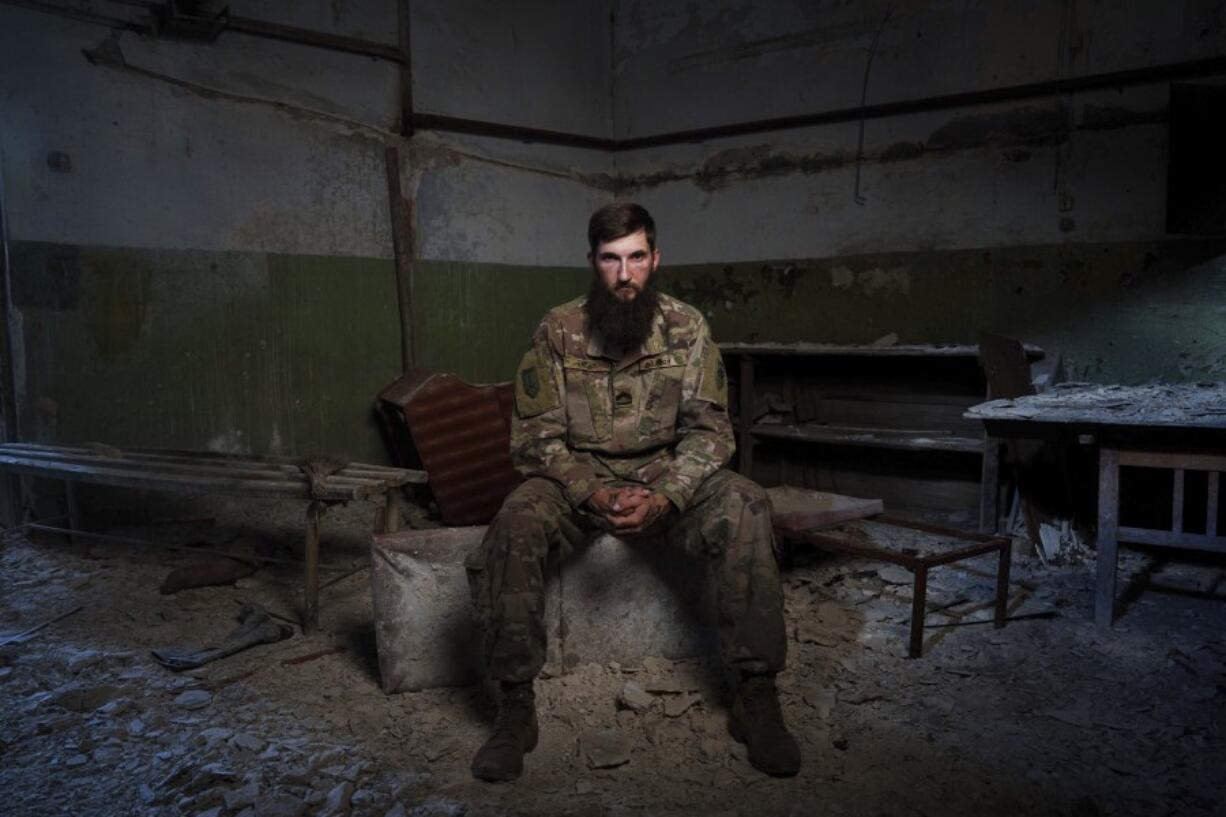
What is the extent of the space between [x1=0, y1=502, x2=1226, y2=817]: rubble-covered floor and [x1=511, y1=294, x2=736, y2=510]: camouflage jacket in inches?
30.0

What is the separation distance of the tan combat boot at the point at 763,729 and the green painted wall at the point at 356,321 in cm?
364

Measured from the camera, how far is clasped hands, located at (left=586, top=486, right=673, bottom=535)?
2.52 metres

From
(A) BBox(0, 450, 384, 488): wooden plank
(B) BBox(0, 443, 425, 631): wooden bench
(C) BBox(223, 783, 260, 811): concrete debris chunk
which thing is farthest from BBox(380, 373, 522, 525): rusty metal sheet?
(C) BBox(223, 783, 260, 811): concrete debris chunk

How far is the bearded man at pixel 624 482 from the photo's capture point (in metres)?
2.33

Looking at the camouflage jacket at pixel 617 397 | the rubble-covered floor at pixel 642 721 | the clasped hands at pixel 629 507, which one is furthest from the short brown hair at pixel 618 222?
the rubble-covered floor at pixel 642 721

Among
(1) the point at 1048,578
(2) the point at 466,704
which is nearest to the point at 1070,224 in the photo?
(1) the point at 1048,578

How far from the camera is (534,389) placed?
114 inches

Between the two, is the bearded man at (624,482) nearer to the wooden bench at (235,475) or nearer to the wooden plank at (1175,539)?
the wooden bench at (235,475)

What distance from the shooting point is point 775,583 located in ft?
7.98

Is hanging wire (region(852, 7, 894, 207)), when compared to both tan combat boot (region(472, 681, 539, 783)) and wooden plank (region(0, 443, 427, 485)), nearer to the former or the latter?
wooden plank (region(0, 443, 427, 485))

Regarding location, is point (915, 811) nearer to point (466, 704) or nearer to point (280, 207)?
point (466, 704)

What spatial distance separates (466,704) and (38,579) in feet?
8.12

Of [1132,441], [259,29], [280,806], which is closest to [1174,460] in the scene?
[1132,441]

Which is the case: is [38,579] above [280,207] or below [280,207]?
below
